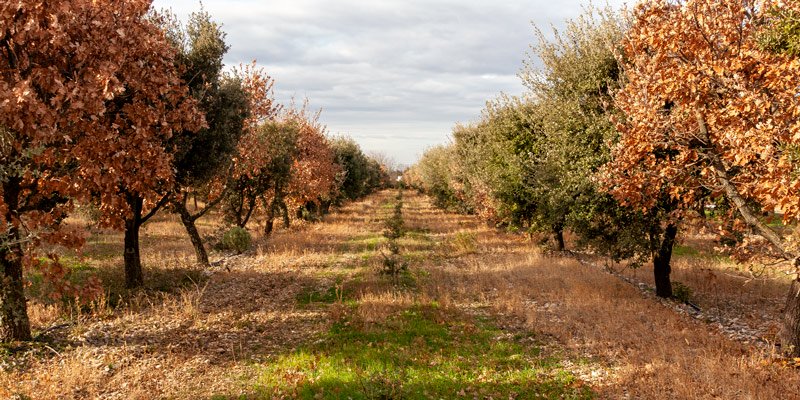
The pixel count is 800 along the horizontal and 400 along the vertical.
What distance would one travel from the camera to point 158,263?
21516 mm

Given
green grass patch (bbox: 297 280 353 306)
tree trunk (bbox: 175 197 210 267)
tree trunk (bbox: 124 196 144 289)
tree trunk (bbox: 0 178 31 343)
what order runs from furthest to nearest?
tree trunk (bbox: 175 197 210 267)
green grass patch (bbox: 297 280 353 306)
tree trunk (bbox: 124 196 144 289)
tree trunk (bbox: 0 178 31 343)

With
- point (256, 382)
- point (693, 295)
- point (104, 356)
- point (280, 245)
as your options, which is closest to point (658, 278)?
point (693, 295)

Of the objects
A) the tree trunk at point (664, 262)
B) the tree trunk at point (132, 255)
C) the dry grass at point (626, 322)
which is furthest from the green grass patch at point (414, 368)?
the tree trunk at point (132, 255)

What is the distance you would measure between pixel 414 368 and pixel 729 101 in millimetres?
8963

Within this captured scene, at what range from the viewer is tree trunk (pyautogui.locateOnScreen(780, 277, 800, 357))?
434 inches

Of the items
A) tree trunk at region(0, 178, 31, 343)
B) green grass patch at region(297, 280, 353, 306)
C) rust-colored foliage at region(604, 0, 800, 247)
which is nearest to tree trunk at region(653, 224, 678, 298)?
rust-colored foliage at region(604, 0, 800, 247)

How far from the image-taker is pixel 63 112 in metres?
9.14

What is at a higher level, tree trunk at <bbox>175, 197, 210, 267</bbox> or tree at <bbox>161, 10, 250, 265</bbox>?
tree at <bbox>161, 10, 250, 265</bbox>

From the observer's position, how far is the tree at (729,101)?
8.78 metres

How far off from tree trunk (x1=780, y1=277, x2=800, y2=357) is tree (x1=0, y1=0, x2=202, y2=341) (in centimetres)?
1549

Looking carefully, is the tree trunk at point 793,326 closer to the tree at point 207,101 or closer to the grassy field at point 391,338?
the grassy field at point 391,338

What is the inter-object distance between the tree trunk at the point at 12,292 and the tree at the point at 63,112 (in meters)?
0.02

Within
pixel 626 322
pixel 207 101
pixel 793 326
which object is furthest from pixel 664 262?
pixel 207 101

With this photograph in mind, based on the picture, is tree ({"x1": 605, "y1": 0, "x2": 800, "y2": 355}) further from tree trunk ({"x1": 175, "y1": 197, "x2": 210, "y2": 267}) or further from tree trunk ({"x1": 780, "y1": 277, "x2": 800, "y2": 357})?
tree trunk ({"x1": 175, "y1": 197, "x2": 210, "y2": 267})
